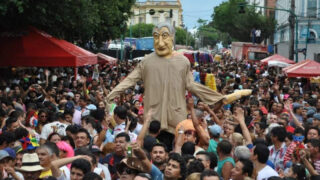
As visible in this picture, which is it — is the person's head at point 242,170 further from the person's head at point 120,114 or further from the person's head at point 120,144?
the person's head at point 120,114

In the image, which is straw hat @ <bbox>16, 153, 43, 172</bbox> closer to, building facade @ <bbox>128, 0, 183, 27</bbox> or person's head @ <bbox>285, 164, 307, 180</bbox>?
person's head @ <bbox>285, 164, 307, 180</bbox>

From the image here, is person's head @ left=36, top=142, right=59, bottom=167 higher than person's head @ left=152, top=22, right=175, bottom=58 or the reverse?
the reverse

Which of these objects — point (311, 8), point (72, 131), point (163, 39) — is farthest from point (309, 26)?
point (72, 131)

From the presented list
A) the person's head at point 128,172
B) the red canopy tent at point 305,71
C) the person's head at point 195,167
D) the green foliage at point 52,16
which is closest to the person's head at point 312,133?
the person's head at point 195,167

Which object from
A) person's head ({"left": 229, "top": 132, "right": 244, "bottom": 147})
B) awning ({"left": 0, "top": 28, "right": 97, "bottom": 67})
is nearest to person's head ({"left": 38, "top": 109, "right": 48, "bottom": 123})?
person's head ({"left": 229, "top": 132, "right": 244, "bottom": 147})

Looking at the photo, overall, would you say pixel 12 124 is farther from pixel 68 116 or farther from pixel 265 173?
pixel 265 173

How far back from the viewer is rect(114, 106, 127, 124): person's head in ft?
32.1

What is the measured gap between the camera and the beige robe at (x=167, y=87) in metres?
10.5

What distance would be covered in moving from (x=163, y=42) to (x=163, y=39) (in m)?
0.08

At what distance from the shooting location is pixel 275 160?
9.10 meters

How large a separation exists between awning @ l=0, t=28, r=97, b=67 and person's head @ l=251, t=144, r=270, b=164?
12755mm

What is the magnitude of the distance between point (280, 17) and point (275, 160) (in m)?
67.5

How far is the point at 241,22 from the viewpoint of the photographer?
76.4 metres

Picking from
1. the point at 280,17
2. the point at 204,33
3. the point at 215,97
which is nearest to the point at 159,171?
the point at 215,97
